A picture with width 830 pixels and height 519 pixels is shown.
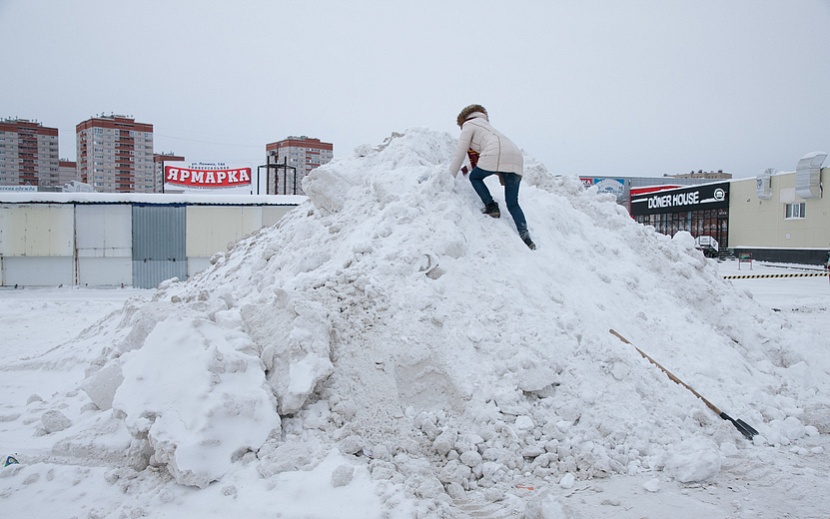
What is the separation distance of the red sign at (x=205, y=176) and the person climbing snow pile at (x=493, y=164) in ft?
64.3

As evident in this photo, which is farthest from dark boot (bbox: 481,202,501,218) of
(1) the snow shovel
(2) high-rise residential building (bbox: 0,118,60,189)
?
(2) high-rise residential building (bbox: 0,118,60,189)

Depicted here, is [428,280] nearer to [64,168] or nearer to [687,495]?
[687,495]

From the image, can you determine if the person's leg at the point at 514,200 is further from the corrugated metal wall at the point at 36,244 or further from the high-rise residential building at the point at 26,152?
the high-rise residential building at the point at 26,152

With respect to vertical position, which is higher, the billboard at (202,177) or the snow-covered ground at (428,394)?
the billboard at (202,177)

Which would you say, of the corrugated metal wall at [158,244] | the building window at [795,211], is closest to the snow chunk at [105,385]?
the corrugated metal wall at [158,244]

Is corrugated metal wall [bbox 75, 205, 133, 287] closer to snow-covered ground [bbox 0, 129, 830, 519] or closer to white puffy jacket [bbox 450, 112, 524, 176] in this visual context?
snow-covered ground [bbox 0, 129, 830, 519]

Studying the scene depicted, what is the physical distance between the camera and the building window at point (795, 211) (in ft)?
86.3

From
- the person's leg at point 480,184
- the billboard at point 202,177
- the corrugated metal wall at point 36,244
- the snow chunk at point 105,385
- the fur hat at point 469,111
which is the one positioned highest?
the billboard at point 202,177

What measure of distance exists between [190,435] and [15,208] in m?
16.6

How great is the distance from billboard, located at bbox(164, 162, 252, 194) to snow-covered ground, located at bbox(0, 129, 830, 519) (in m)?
18.6

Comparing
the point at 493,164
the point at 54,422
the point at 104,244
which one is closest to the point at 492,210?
the point at 493,164

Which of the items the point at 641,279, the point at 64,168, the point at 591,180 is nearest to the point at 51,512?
the point at 641,279

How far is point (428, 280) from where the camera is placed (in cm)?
457

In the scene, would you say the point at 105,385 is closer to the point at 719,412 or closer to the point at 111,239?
the point at 719,412
